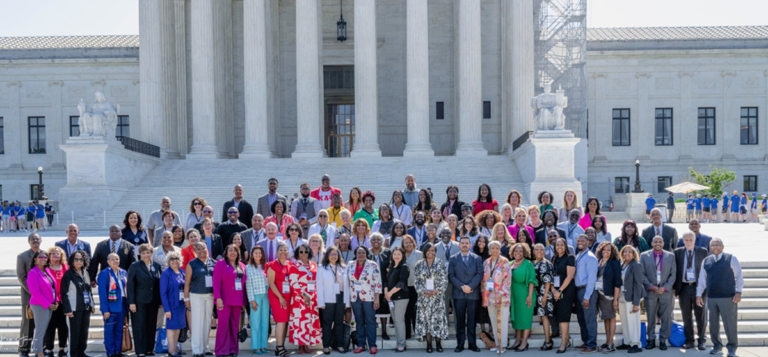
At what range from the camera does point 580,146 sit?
139ft

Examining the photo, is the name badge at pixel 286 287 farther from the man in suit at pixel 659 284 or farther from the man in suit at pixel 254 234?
the man in suit at pixel 659 284

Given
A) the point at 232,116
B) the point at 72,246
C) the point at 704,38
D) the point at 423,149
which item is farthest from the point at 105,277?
the point at 704,38

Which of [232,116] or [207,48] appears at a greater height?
[207,48]

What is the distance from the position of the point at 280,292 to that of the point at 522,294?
4488mm

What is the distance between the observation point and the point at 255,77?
38.0 meters

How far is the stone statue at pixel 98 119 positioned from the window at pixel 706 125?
36.5 m

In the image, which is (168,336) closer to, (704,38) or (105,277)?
(105,277)

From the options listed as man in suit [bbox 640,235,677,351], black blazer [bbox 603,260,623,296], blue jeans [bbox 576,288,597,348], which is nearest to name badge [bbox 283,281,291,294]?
blue jeans [bbox 576,288,597,348]

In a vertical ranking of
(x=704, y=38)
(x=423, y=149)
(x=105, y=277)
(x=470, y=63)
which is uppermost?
(x=704, y=38)

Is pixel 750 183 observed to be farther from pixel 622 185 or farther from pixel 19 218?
pixel 19 218

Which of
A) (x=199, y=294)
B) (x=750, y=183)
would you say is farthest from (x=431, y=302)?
(x=750, y=183)

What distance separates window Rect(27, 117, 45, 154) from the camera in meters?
49.6

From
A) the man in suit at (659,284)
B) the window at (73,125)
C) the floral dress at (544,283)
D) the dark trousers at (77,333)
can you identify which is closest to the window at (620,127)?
the window at (73,125)

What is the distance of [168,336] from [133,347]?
115 cm
